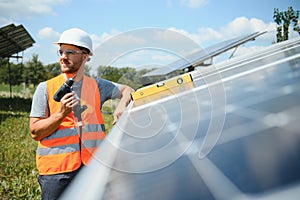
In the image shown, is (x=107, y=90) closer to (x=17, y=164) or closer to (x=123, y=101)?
(x=123, y=101)

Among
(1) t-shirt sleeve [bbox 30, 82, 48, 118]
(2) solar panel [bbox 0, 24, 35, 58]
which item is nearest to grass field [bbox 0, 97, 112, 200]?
(1) t-shirt sleeve [bbox 30, 82, 48, 118]

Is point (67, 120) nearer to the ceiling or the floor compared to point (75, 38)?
nearer to the floor

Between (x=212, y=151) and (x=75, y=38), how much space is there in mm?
1461

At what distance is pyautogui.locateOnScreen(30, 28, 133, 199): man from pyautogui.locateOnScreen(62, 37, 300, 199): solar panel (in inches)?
13.0

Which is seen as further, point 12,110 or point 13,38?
point 13,38

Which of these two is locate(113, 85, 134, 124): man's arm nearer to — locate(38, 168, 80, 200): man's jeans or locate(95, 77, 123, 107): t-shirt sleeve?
locate(95, 77, 123, 107): t-shirt sleeve

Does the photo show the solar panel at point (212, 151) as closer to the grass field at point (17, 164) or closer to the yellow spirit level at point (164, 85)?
the yellow spirit level at point (164, 85)

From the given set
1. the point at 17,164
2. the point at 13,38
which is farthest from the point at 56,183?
the point at 13,38

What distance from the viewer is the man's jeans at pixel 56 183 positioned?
2350 mm

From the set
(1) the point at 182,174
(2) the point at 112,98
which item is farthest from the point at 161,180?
(2) the point at 112,98

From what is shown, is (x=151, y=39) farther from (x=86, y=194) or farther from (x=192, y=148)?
(x=86, y=194)

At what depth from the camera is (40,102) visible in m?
2.29

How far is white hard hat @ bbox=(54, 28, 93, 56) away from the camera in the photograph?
2.27 meters

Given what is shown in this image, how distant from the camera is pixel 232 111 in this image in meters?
1.50
